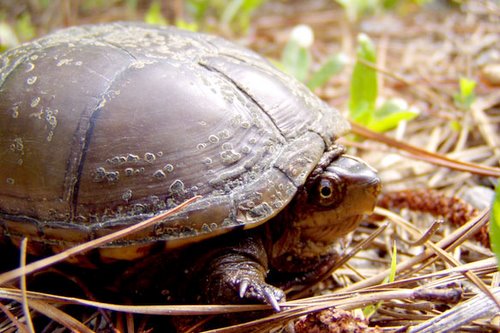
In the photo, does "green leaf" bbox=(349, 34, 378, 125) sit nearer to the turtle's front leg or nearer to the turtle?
the turtle

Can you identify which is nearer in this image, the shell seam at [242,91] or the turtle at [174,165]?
the turtle at [174,165]

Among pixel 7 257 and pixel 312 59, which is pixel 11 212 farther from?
pixel 312 59

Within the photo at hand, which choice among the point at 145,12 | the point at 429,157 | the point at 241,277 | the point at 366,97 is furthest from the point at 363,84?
the point at 145,12

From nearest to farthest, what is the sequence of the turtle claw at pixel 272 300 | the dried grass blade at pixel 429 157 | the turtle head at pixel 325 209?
the turtle claw at pixel 272 300
the turtle head at pixel 325 209
the dried grass blade at pixel 429 157

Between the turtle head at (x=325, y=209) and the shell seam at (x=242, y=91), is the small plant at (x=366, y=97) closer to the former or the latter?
the turtle head at (x=325, y=209)

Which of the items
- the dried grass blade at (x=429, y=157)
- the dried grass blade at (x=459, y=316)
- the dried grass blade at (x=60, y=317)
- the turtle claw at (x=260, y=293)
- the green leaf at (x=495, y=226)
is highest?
the green leaf at (x=495, y=226)

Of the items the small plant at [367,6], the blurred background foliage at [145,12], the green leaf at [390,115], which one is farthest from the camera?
the small plant at [367,6]

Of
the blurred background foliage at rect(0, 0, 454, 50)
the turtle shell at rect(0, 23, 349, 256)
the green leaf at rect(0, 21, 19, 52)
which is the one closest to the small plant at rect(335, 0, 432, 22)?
the blurred background foliage at rect(0, 0, 454, 50)

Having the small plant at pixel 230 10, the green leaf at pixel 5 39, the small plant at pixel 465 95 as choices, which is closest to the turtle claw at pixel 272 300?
the small plant at pixel 465 95
